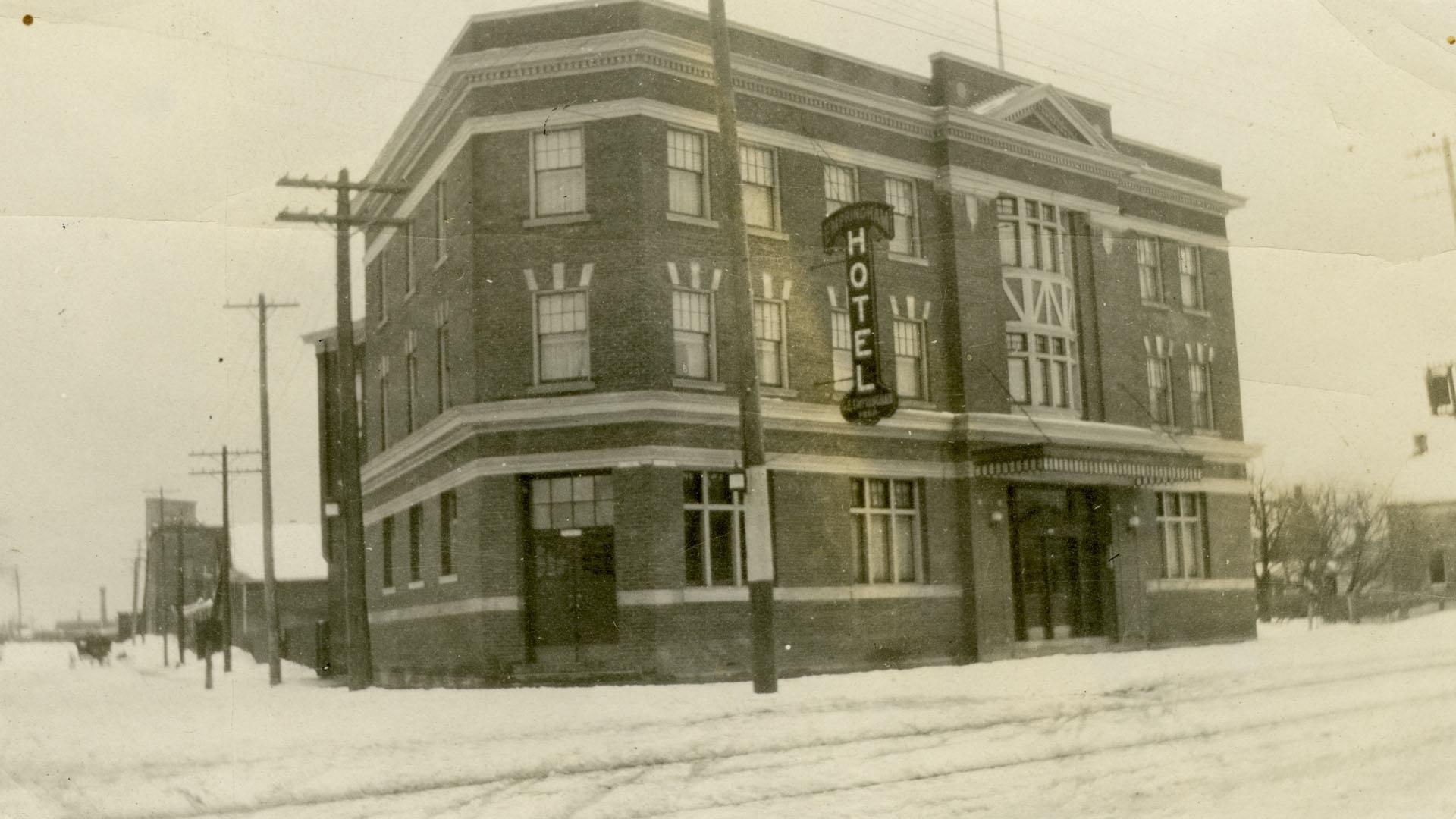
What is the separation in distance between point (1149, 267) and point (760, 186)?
6.81 m

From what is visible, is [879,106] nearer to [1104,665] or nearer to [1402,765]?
[1104,665]

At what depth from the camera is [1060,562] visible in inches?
899

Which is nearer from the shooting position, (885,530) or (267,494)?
(267,494)

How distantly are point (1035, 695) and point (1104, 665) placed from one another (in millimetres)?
3334

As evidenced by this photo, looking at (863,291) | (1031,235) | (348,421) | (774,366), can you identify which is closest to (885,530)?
(774,366)

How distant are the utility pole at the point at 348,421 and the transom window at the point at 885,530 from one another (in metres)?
7.61

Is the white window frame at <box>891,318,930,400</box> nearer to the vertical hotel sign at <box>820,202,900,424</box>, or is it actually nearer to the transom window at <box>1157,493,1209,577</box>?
the vertical hotel sign at <box>820,202,900,424</box>

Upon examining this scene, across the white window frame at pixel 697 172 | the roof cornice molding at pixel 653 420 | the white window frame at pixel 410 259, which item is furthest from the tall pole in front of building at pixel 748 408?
the white window frame at pixel 410 259

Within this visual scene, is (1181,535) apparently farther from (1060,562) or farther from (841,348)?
(841,348)

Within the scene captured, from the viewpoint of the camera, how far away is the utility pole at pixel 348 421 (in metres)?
12.3

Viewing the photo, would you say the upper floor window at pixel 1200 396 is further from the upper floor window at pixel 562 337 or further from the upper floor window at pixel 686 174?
the upper floor window at pixel 562 337

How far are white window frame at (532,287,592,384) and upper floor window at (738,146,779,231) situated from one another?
262 cm

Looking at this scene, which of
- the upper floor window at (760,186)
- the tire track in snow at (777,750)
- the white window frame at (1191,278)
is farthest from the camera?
the white window frame at (1191,278)

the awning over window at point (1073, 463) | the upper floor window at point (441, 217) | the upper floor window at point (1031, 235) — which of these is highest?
the upper floor window at point (1031, 235)
